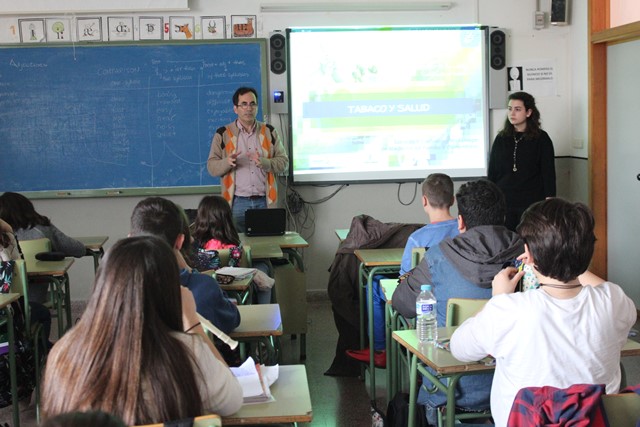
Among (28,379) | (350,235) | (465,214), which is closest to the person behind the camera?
(465,214)

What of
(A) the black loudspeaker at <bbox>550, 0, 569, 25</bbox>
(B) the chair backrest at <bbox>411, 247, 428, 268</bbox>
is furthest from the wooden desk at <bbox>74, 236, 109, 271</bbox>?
(A) the black loudspeaker at <bbox>550, 0, 569, 25</bbox>

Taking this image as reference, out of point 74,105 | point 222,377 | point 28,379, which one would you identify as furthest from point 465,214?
point 74,105

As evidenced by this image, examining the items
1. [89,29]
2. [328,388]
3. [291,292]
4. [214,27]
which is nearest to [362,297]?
[328,388]

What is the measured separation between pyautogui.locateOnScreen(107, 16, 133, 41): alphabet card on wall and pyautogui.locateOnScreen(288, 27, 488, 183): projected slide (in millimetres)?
1363

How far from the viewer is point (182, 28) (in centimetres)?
700

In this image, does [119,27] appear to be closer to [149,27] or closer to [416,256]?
[149,27]

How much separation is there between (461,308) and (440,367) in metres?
0.41

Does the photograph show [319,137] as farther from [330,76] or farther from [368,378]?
[368,378]

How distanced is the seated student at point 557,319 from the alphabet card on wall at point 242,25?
4949 millimetres

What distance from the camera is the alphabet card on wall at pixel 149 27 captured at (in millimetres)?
6969

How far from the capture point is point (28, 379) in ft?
15.0

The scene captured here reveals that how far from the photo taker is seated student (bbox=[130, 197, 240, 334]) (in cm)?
305

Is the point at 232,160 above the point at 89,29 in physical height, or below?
below

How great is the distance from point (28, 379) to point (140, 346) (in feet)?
9.71
